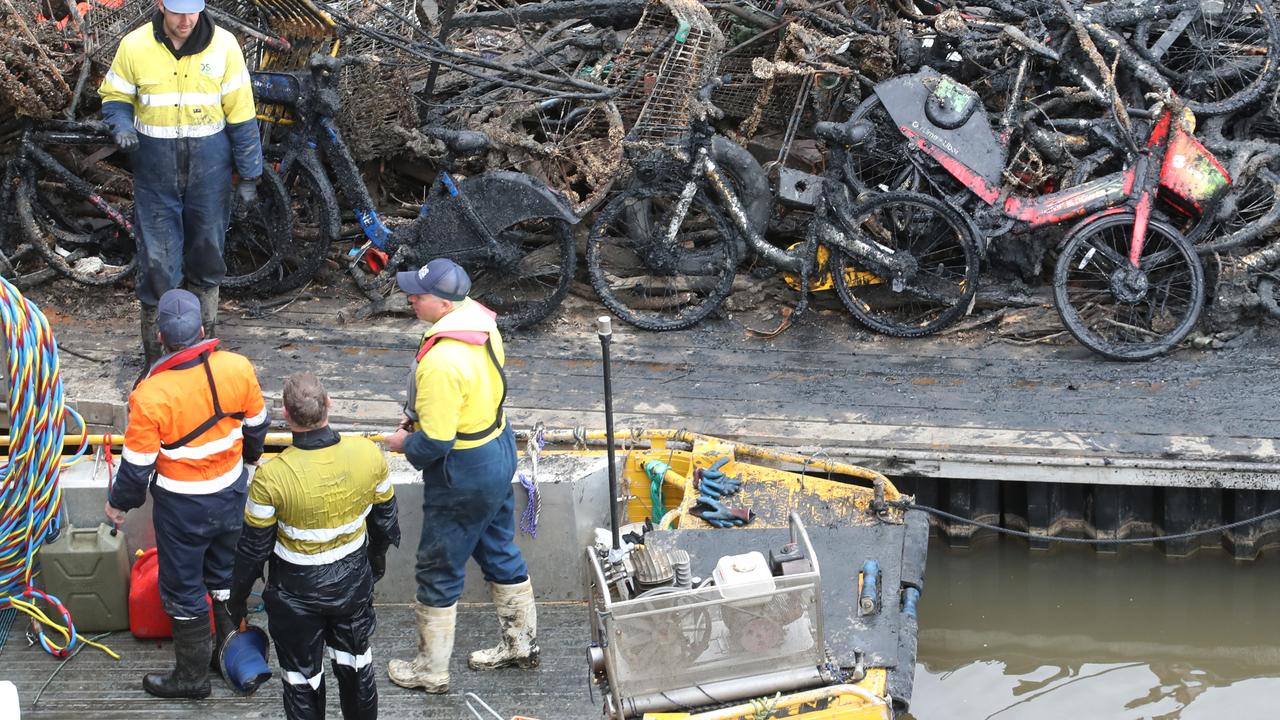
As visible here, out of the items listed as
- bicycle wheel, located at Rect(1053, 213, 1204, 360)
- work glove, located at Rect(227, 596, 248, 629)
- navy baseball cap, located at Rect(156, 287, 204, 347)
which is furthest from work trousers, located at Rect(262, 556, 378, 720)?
bicycle wheel, located at Rect(1053, 213, 1204, 360)

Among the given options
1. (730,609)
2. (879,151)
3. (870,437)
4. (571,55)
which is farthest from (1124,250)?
(730,609)

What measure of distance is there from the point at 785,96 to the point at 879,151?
2.44 feet

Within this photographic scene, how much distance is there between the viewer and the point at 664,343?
350 inches

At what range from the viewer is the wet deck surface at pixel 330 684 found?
5988 millimetres

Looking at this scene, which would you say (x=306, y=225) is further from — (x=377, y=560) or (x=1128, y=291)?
(x=1128, y=291)

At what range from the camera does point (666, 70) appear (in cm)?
895

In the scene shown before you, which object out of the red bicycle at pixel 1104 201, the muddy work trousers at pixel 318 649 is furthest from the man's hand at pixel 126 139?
the red bicycle at pixel 1104 201

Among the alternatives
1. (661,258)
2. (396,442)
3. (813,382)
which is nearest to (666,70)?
(661,258)

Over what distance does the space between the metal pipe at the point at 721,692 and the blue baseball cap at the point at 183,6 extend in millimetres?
3841

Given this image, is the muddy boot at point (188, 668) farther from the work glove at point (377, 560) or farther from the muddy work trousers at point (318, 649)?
the work glove at point (377, 560)

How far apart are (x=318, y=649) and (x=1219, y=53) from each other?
6825 mm

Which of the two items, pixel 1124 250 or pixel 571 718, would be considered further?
pixel 1124 250

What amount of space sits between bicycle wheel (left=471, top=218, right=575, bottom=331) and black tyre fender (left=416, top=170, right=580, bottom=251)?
100mm

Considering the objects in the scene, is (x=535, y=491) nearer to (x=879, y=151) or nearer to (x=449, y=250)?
(x=449, y=250)
